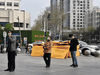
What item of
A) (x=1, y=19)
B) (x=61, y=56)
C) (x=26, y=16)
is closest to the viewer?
(x=61, y=56)

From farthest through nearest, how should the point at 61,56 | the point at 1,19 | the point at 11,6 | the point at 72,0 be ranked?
the point at 72,0 → the point at 11,6 → the point at 1,19 → the point at 61,56

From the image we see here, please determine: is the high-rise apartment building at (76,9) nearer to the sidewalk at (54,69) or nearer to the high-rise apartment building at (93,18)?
the high-rise apartment building at (93,18)

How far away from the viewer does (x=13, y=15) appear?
219 feet

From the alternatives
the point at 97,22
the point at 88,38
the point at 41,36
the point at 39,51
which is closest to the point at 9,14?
the point at 41,36

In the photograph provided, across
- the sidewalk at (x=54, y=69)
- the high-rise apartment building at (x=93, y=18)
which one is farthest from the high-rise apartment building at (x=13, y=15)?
the sidewalk at (x=54, y=69)

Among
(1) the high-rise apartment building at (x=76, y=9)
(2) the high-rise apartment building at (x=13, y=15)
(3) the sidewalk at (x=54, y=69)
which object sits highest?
(1) the high-rise apartment building at (x=76, y=9)

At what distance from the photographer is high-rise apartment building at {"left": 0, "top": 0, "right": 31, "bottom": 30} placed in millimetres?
66625

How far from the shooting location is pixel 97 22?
12131 centimetres

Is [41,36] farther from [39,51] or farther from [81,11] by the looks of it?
[81,11]

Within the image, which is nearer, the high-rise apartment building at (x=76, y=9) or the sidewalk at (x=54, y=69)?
the sidewalk at (x=54, y=69)

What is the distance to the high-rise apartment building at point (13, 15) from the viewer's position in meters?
66.6

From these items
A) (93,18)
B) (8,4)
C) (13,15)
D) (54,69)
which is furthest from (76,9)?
(54,69)

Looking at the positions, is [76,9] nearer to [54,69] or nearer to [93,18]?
[93,18]

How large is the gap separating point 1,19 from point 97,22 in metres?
71.9
